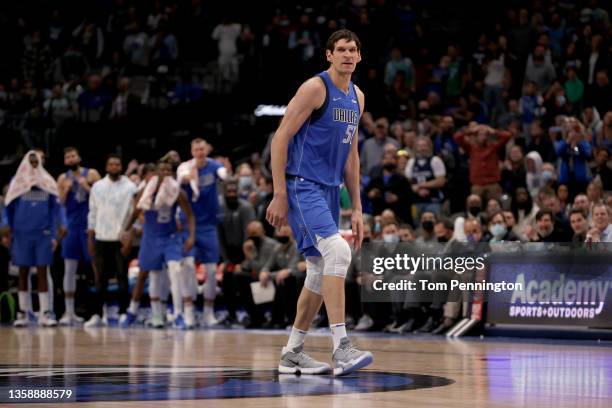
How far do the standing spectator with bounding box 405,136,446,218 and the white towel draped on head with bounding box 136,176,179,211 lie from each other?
3295 millimetres

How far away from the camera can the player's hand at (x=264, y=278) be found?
15.6m

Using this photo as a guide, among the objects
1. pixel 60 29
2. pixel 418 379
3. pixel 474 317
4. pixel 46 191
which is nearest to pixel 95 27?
pixel 60 29

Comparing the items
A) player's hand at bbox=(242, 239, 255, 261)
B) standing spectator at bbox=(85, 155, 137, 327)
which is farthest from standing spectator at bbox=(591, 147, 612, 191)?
standing spectator at bbox=(85, 155, 137, 327)

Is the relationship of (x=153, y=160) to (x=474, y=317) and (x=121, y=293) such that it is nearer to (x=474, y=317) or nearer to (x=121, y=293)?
(x=121, y=293)

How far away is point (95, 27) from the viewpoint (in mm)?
24844

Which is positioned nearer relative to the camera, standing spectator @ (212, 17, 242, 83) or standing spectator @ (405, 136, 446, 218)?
standing spectator @ (405, 136, 446, 218)

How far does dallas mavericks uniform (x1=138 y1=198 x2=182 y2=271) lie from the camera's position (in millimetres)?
15719

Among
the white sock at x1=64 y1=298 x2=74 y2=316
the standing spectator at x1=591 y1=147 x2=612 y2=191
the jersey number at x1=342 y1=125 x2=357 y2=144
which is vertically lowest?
the white sock at x1=64 y1=298 x2=74 y2=316

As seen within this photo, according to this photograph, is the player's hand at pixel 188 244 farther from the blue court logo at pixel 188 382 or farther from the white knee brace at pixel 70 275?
the blue court logo at pixel 188 382

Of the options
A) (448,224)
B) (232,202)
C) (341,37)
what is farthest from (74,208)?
(341,37)

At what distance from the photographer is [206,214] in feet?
52.4

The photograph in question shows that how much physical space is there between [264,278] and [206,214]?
119 cm

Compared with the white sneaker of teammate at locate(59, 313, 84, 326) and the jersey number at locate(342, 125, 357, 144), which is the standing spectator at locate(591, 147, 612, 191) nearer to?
the white sneaker of teammate at locate(59, 313, 84, 326)
